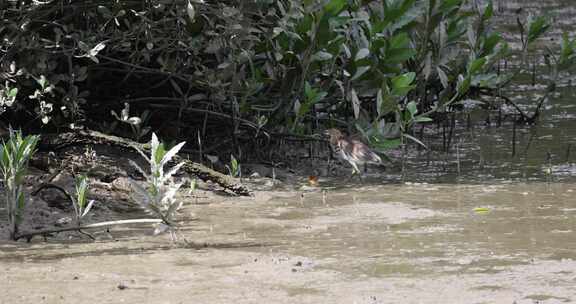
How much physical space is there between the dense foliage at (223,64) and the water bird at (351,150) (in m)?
0.22

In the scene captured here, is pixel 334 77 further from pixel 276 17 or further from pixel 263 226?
pixel 263 226

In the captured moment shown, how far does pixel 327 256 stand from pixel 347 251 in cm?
12

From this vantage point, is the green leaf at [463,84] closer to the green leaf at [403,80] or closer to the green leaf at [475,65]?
the green leaf at [475,65]

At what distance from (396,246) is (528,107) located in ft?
14.9

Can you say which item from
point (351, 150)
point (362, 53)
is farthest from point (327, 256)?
point (362, 53)

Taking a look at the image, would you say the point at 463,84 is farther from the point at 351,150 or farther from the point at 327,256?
the point at 327,256

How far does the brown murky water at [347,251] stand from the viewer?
385cm

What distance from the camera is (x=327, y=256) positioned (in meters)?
4.41

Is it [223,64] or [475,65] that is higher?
[223,64]

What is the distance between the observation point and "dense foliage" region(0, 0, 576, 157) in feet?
19.7

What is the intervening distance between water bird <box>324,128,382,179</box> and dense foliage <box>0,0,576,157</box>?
220mm

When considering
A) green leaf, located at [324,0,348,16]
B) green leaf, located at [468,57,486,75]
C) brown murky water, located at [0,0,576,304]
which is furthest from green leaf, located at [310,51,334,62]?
green leaf, located at [468,57,486,75]

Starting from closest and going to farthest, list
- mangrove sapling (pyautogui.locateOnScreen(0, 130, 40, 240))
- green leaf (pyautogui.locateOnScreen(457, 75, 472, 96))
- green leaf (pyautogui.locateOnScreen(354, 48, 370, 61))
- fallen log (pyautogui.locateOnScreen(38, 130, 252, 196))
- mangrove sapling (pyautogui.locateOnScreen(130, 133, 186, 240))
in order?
1. mangrove sapling (pyautogui.locateOnScreen(130, 133, 186, 240))
2. mangrove sapling (pyautogui.locateOnScreen(0, 130, 40, 240))
3. fallen log (pyautogui.locateOnScreen(38, 130, 252, 196))
4. green leaf (pyautogui.locateOnScreen(354, 48, 370, 61))
5. green leaf (pyautogui.locateOnScreen(457, 75, 472, 96))

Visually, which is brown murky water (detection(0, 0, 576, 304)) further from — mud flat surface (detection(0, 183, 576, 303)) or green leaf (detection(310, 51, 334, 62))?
green leaf (detection(310, 51, 334, 62))
